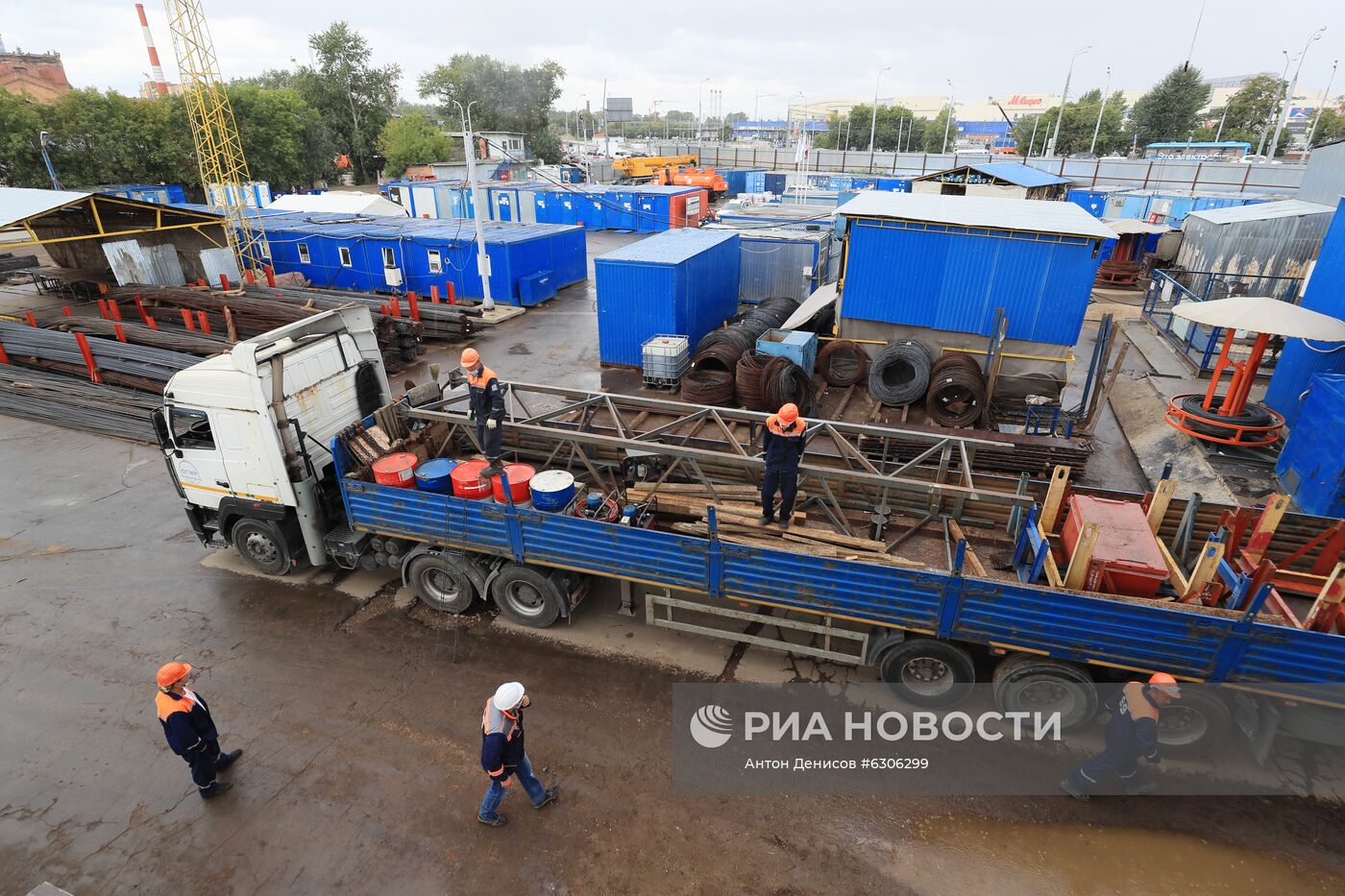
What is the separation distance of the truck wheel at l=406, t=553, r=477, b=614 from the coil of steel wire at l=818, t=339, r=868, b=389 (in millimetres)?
10661

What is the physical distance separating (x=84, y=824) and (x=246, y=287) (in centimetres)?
2089

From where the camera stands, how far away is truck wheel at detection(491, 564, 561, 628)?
801 centimetres

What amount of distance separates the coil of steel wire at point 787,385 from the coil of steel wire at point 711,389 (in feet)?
3.93

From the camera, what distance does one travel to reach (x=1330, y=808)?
19.5 ft

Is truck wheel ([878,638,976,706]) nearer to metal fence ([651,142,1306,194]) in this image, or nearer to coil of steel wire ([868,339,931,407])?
coil of steel wire ([868,339,931,407])

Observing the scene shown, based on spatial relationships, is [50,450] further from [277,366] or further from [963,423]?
[963,423]

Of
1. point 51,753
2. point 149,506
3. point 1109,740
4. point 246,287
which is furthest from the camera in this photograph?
point 246,287

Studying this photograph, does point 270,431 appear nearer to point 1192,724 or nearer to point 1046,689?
point 1046,689

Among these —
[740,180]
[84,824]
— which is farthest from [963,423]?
[740,180]

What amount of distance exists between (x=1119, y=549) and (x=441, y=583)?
8.09m

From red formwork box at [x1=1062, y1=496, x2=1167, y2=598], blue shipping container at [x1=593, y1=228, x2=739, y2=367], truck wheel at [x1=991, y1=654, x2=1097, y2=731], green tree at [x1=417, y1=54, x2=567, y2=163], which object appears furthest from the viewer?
green tree at [x1=417, y1=54, x2=567, y2=163]

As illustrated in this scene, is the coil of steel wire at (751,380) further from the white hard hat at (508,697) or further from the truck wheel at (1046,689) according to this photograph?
the white hard hat at (508,697)

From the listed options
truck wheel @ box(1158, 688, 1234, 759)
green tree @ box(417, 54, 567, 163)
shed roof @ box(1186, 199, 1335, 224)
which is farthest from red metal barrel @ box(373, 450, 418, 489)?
green tree @ box(417, 54, 567, 163)

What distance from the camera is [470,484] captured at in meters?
8.02
